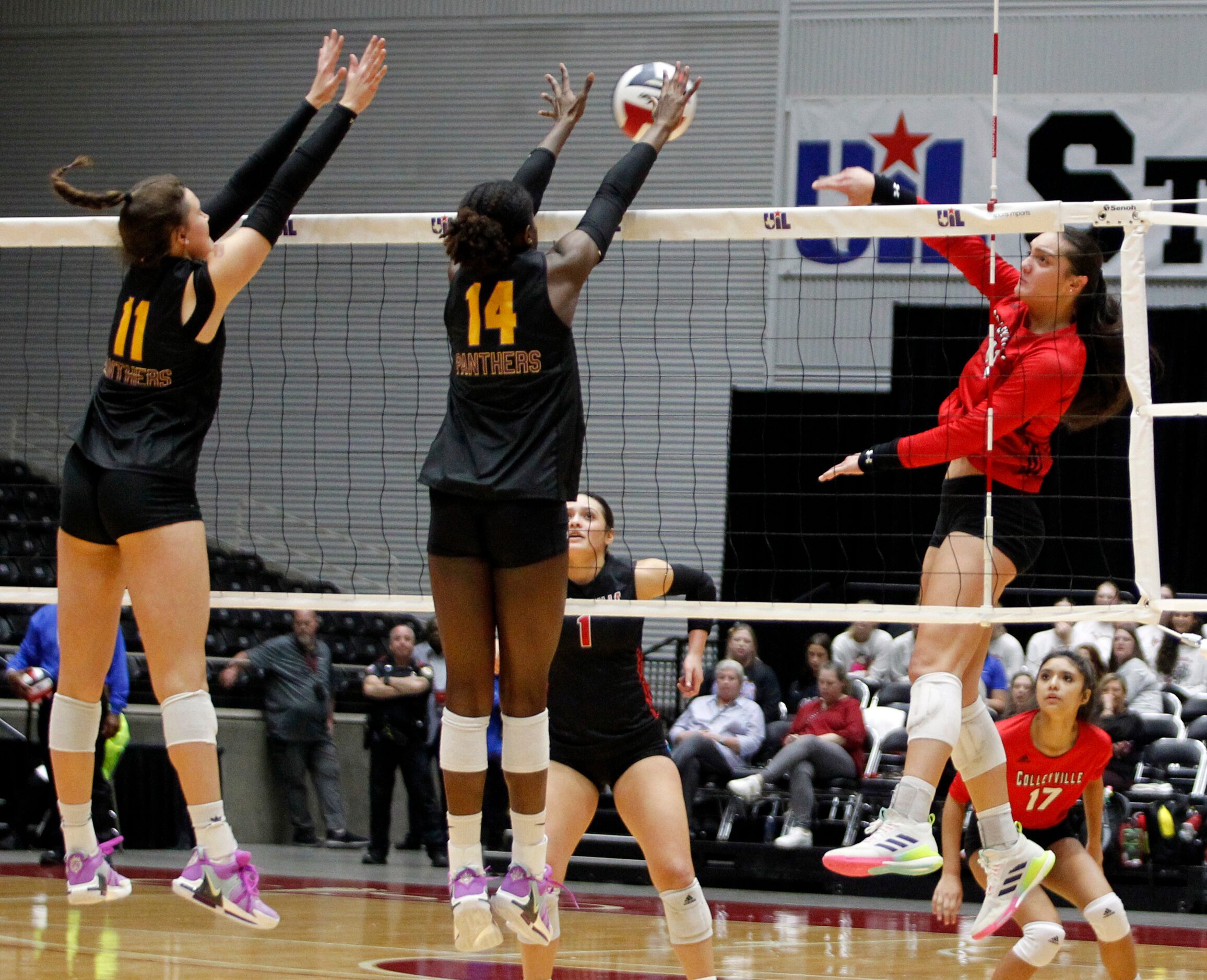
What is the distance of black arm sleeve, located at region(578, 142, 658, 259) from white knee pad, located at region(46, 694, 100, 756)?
198 cm

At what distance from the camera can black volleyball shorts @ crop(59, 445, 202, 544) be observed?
4105 millimetres

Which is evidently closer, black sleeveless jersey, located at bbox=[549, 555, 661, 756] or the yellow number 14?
the yellow number 14

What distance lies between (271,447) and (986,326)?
7600mm

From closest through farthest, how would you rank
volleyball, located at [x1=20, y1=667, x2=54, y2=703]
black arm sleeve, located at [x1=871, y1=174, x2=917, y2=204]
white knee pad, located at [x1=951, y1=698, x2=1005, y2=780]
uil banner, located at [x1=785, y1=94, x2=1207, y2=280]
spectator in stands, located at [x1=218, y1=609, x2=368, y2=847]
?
white knee pad, located at [x1=951, y1=698, x2=1005, y2=780] < black arm sleeve, located at [x1=871, y1=174, x2=917, y2=204] < volleyball, located at [x1=20, y1=667, x2=54, y2=703] < spectator in stands, located at [x1=218, y1=609, x2=368, y2=847] < uil banner, located at [x1=785, y1=94, x2=1207, y2=280]

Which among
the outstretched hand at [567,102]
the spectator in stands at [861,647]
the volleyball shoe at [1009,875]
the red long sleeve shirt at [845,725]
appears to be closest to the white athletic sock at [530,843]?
the volleyball shoe at [1009,875]

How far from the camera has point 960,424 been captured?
488 centimetres

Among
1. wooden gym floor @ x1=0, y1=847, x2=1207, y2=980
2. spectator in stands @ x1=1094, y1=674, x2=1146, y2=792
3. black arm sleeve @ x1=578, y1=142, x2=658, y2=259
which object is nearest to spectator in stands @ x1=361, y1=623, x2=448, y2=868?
wooden gym floor @ x1=0, y1=847, x2=1207, y2=980

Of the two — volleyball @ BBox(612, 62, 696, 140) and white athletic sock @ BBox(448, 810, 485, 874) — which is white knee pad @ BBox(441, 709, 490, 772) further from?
volleyball @ BBox(612, 62, 696, 140)

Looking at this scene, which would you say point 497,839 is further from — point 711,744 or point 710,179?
point 710,179

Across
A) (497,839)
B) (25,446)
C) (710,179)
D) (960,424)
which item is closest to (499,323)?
(960,424)

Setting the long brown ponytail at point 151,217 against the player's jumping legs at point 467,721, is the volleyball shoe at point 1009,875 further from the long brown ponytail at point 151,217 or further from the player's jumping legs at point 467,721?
the long brown ponytail at point 151,217

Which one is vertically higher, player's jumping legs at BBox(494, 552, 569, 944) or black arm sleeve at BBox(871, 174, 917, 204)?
black arm sleeve at BBox(871, 174, 917, 204)

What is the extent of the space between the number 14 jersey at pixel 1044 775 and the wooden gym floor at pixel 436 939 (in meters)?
0.97

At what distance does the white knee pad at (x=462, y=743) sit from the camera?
4.06 metres
